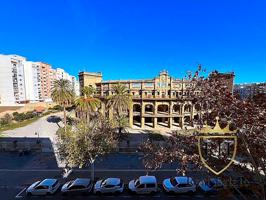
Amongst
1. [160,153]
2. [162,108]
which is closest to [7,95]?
[162,108]

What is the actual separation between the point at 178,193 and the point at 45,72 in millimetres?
111588

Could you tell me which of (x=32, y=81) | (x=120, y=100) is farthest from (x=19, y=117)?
(x=32, y=81)

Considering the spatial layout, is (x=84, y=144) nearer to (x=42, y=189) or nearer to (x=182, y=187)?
(x=42, y=189)

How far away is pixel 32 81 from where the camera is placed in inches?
3986

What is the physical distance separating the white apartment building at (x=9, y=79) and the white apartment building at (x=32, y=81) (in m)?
4.38

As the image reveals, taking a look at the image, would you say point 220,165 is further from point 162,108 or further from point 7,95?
point 7,95


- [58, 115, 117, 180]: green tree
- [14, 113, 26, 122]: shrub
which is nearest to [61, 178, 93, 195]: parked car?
[58, 115, 117, 180]: green tree

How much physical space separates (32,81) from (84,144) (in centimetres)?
9637

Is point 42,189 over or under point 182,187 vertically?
under

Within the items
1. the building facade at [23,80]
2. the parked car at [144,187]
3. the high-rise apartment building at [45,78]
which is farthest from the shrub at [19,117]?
the parked car at [144,187]

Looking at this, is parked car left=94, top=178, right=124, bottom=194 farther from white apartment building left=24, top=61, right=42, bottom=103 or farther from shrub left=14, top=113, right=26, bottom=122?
white apartment building left=24, top=61, right=42, bottom=103

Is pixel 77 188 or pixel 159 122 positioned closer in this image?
pixel 77 188

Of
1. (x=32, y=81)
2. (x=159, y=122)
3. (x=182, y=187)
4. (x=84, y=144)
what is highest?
(x=32, y=81)

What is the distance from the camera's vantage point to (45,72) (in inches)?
4390
